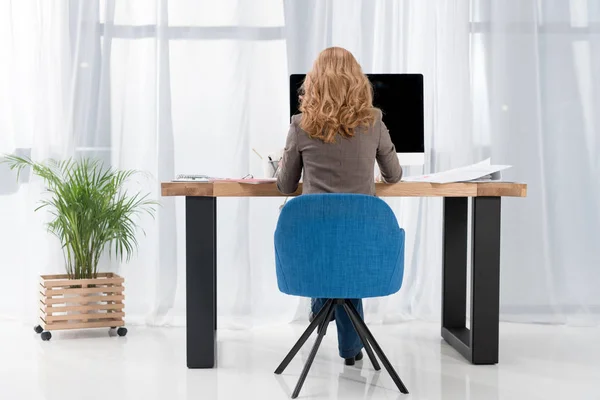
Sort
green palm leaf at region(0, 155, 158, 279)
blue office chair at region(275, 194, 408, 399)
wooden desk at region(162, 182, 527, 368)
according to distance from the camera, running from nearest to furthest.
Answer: blue office chair at region(275, 194, 408, 399) → wooden desk at region(162, 182, 527, 368) → green palm leaf at region(0, 155, 158, 279)

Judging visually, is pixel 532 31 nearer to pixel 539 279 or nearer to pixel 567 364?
pixel 539 279

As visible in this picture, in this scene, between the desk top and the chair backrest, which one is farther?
the desk top

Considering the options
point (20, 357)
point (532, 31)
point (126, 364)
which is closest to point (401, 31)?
point (532, 31)

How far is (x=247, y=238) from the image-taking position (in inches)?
154

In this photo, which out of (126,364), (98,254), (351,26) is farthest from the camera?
(351,26)

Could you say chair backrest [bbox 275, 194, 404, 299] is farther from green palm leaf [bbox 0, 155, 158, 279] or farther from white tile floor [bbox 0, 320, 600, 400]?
green palm leaf [bbox 0, 155, 158, 279]

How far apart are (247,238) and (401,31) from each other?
1.33 meters

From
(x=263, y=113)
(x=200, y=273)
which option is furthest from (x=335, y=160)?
(x=263, y=113)

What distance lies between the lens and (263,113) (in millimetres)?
3916

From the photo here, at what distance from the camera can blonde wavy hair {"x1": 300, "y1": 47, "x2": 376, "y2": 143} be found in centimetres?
263

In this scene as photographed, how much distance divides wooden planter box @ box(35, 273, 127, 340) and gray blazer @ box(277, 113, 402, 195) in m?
1.33

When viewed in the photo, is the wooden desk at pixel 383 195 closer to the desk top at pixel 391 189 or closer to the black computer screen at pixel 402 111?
the desk top at pixel 391 189

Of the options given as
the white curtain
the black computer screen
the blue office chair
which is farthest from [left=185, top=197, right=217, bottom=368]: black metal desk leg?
the white curtain

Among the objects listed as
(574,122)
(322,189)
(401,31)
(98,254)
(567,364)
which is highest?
(401,31)
